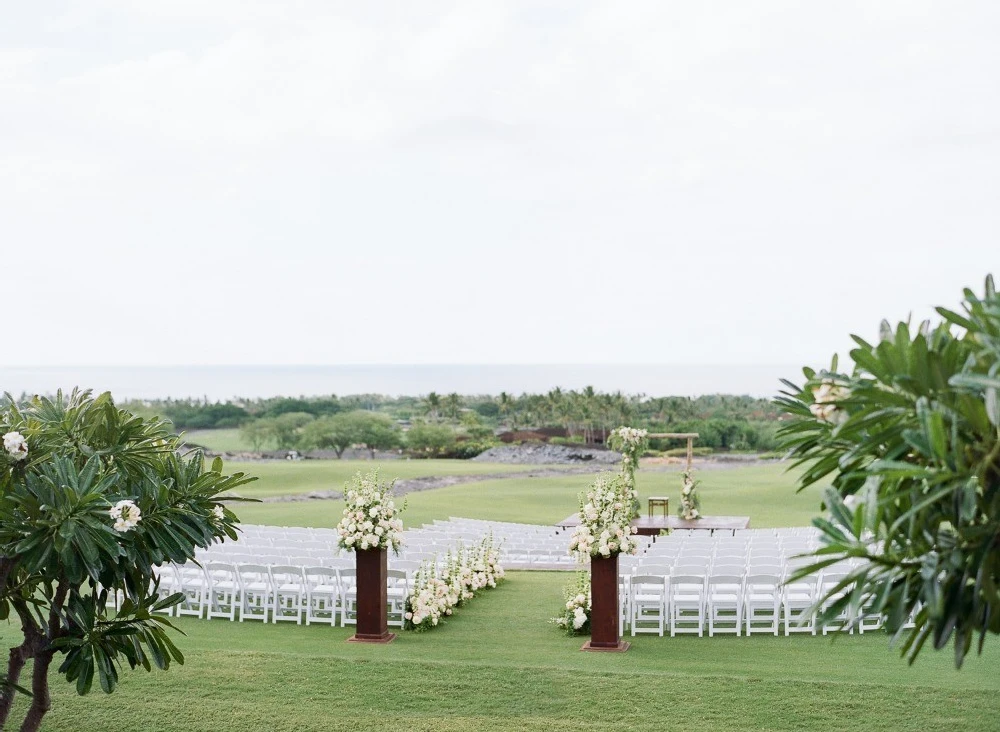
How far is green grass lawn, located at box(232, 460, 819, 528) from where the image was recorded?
2853 centimetres

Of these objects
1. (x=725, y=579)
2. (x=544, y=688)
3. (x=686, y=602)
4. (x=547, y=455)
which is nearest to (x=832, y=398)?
(x=544, y=688)

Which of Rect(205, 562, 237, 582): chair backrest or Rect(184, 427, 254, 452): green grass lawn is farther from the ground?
Rect(184, 427, 254, 452): green grass lawn

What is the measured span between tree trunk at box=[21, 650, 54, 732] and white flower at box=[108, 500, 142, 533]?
143cm

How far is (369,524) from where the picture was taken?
10359 mm

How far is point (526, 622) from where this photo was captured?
450 inches

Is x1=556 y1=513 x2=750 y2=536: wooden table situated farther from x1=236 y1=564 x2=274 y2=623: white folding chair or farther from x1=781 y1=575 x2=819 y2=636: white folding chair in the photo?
x1=236 y1=564 x2=274 y2=623: white folding chair

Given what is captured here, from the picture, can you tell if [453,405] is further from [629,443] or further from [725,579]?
[725,579]

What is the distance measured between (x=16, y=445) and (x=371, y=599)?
5594 millimetres

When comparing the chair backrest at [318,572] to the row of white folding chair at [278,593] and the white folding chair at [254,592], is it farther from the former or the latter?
the white folding chair at [254,592]

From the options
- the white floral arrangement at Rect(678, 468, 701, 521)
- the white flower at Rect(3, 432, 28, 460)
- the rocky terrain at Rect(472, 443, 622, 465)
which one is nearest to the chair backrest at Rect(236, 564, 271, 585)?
the white flower at Rect(3, 432, 28, 460)

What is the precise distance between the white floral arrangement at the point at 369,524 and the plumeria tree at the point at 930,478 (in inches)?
294

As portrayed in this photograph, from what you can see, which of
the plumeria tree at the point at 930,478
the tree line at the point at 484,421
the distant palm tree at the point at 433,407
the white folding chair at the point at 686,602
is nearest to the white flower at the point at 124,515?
the plumeria tree at the point at 930,478

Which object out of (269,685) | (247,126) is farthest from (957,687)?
(247,126)

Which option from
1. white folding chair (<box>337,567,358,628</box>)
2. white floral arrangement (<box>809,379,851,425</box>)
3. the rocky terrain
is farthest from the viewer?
the rocky terrain
